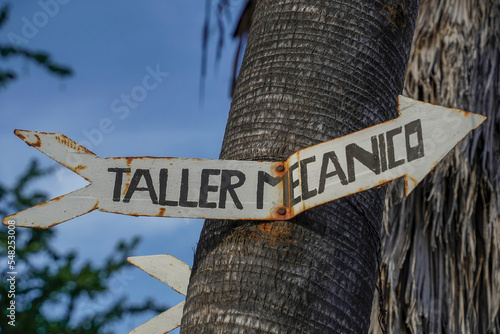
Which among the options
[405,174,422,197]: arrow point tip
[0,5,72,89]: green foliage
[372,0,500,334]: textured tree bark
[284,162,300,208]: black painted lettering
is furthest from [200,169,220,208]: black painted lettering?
[0,5,72,89]: green foliage

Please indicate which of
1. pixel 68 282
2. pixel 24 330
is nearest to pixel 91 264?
pixel 68 282

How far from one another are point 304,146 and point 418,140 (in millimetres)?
208

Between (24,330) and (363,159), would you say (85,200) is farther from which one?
(24,330)

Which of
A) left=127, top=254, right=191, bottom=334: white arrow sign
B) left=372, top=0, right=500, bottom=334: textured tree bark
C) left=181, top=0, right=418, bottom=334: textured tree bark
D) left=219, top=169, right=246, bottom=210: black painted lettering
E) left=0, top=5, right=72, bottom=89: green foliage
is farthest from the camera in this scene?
left=0, top=5, right=72, bottom=89: green foliage

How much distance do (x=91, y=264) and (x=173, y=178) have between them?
6.27 m

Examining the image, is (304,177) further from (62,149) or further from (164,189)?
(62,149)

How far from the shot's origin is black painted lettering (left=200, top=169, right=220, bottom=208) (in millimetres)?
1093

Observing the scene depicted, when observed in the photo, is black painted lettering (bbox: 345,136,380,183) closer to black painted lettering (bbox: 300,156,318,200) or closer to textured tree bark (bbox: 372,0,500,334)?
black painted lettering (bbox: 300,156,318,200)

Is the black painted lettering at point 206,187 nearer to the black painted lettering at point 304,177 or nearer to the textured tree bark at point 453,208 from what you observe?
the black painted lettering at point 304,177

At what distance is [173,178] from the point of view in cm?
112

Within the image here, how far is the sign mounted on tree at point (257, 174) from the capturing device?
3.37 ft

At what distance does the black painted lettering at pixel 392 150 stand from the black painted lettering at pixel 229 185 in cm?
27

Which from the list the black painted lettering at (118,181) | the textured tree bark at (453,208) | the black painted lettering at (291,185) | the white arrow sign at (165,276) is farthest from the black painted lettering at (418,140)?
the textured tree bark at (453,208)

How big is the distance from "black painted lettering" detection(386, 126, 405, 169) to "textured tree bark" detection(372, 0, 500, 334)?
2.15m
